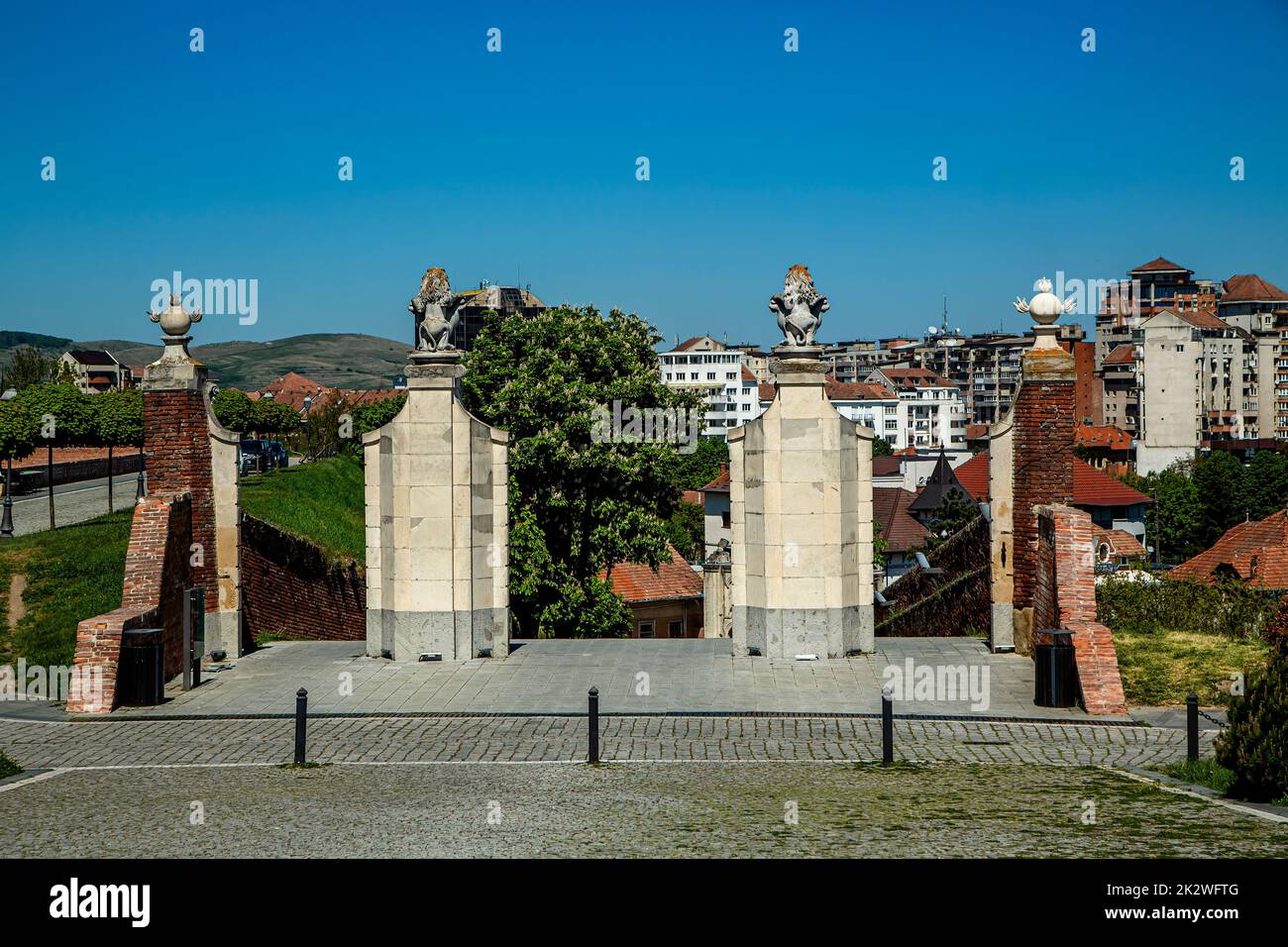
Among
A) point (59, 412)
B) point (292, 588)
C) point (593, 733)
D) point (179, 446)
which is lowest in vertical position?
point (593, 733)

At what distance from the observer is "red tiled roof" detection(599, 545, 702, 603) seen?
51.0 m

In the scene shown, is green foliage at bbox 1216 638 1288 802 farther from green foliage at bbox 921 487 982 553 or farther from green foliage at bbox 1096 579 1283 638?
green foliage at bbox 921 487 982 553

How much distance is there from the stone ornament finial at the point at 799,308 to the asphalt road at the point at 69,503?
20.5 meters

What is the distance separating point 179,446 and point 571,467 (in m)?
12.9

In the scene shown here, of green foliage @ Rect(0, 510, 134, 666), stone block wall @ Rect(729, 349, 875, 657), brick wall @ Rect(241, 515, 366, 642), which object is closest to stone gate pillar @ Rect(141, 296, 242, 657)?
brick wall @ Rect(241, 515, 366, 642)

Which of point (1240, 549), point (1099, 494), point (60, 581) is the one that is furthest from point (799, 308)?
point (1099, 494)

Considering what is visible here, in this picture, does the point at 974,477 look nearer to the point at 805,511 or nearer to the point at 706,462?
the point at 706,462

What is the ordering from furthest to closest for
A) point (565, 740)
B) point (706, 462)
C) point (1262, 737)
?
point (706, 462), point (565, 740), point (1262, 737)

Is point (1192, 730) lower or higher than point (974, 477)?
lower

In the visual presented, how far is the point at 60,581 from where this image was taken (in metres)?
26.6

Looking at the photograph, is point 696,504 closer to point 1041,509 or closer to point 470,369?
point 470,369

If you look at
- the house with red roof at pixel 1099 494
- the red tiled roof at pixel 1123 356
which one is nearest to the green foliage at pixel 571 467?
the house with red roof at pixel 1099 494
